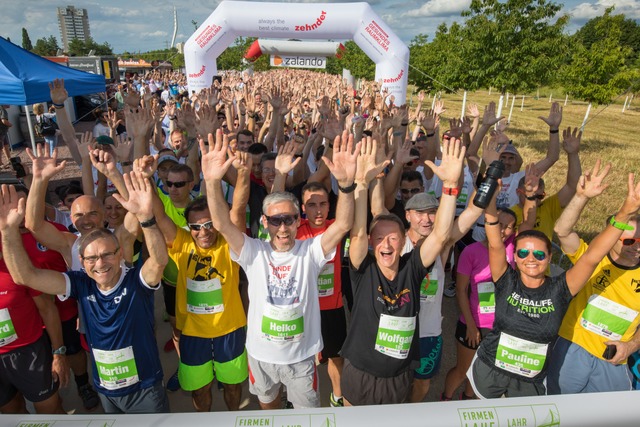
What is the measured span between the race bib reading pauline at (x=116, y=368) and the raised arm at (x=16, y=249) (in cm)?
50

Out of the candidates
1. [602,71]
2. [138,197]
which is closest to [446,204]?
[138,197]

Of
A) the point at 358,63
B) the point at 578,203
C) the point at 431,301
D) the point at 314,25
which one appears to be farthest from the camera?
the point at 358,63

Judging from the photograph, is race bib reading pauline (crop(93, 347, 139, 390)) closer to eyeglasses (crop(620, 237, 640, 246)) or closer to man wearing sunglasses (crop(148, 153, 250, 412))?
man wearing sunglasses (crop(148, 153, 250, 412))

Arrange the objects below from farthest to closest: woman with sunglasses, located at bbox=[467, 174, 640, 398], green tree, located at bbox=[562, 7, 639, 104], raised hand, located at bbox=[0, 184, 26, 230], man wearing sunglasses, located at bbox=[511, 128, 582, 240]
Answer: green tree, located at bbox=[562, 7, 639, 104], man wearing sunglasses, located at bbox=[511, 128, 582, 240], woman with sunglasses, located at bbox=[467, 174, 640, 398], raised hand, located at bbox=[0, 184, 26, 230]

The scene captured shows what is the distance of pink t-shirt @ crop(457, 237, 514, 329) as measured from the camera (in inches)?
114

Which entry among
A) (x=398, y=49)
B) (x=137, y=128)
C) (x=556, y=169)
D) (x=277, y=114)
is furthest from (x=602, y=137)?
(x=137, y=128)

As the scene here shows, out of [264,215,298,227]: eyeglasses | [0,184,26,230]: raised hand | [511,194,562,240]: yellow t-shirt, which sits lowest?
[511,194,562,240]: yellow t-shirt

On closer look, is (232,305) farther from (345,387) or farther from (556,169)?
(556,169)

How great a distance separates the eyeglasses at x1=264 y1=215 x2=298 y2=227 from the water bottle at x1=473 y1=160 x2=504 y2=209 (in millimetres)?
1116

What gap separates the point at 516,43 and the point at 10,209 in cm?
1331

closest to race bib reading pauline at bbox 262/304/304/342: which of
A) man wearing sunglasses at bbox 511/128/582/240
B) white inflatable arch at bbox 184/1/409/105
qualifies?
man wearing sunglasses at bbox 511/128/582/240

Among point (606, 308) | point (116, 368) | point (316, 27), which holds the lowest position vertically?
point (116, 368)

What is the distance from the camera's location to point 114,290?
88.7 inches

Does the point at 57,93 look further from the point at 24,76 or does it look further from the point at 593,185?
the point at 593,185
